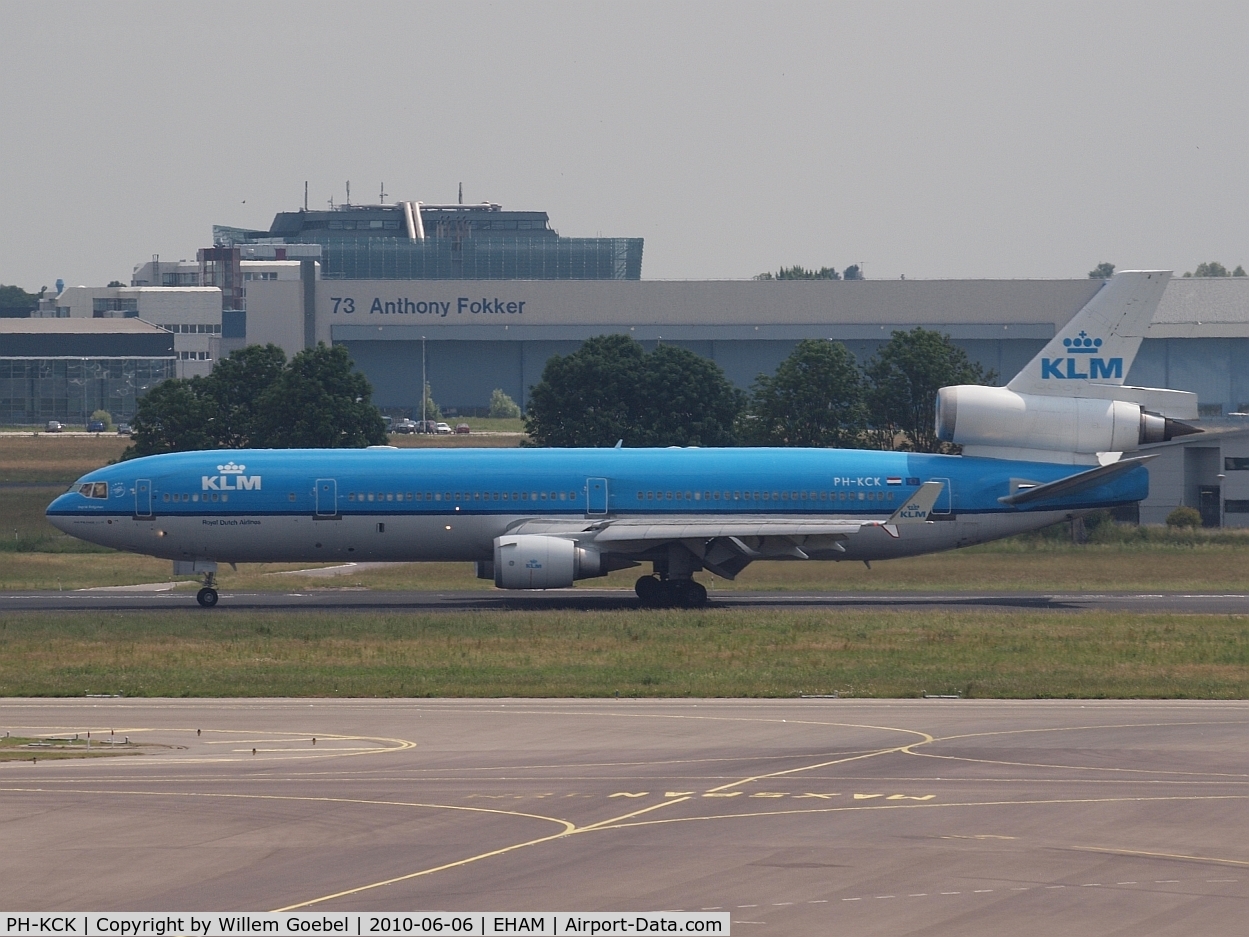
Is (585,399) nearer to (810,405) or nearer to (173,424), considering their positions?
(810,405)

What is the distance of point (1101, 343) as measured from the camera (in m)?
53.8

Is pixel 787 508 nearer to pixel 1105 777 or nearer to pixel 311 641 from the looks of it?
pixel 311 641

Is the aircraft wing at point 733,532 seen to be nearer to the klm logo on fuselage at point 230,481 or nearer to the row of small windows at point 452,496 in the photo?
the row of small windows at point 452,496

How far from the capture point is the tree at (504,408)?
604 feet

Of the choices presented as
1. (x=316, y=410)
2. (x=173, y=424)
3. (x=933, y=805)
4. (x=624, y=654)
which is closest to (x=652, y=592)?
(x=624, y=654)

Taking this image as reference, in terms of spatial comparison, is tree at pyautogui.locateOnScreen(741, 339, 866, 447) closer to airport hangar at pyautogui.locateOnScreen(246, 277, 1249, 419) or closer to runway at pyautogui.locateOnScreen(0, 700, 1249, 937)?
runway at pyautogui.locateOnScreen(0, 700, 1249, 937)

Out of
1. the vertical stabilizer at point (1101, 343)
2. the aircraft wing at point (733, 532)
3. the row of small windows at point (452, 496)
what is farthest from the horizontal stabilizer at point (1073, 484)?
the row of small windows at point (452, 496)

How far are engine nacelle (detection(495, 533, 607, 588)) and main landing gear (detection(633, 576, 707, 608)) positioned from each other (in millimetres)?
3264

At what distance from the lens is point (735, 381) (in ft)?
575

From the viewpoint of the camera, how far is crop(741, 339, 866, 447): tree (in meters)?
95.7

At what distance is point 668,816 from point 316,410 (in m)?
74.7

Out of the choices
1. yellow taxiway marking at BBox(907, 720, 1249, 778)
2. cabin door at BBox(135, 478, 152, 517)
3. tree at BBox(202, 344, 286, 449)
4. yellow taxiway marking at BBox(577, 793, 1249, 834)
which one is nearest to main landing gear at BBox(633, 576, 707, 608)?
cabin door at BBox(135, 478, 152, 517)

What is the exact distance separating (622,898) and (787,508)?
35.4 m

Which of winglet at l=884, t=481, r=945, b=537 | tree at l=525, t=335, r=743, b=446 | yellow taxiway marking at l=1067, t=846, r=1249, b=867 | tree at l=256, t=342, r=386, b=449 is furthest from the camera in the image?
tree at l=525, t=335, r=743, b=446
